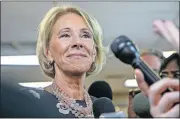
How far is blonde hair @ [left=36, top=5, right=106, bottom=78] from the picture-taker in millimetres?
788

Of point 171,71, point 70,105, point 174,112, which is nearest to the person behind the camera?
point 174,112

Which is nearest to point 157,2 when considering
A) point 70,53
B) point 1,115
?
point 70,53

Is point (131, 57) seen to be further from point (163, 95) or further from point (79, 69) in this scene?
point (79, 69)

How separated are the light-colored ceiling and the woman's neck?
0.07 feet

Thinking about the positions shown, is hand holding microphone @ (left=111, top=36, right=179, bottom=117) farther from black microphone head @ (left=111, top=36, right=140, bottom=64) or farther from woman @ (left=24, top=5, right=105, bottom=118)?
woman @ (left=24, top=5, right=105, bottom=118)

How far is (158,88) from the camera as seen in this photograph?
1.77 feet

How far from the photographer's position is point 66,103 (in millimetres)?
766

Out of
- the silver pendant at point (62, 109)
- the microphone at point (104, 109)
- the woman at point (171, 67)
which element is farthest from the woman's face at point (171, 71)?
the silver pendant at point (62, 109)

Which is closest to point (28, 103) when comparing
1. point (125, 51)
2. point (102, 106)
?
point (102, 106)

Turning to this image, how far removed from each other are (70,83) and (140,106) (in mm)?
184

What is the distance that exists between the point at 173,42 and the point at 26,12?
1.28ft

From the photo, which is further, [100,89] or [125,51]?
[100,89]

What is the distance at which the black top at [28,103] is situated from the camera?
0.61 metres

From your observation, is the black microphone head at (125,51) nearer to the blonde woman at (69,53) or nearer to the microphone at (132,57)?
the microphone at (132,57)
